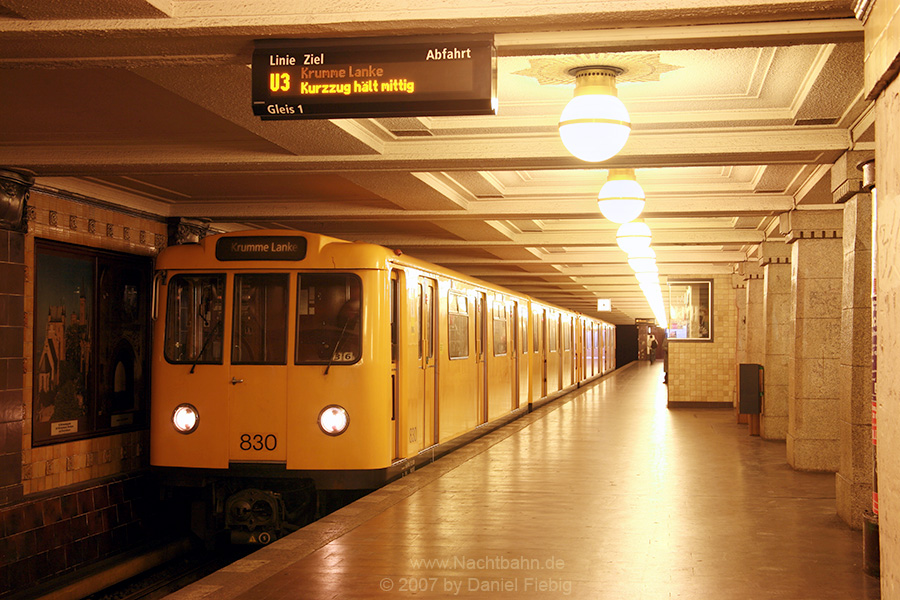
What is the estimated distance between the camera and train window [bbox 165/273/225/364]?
789 cm

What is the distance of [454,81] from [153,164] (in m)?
4.36

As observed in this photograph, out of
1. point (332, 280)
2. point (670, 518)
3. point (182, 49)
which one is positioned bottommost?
point (670, 518)

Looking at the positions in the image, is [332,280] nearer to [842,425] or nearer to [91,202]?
[91,202]

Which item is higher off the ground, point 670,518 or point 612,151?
point 612,151

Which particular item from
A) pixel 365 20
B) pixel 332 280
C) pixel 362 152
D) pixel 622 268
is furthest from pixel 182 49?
pixel 622 268

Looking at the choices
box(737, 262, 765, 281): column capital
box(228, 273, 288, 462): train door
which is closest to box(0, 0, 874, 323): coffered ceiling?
box(228, 273, 288, 462): train door

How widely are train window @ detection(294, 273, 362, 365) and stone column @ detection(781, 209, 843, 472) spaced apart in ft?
16.2

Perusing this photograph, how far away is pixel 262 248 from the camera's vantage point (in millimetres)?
7867

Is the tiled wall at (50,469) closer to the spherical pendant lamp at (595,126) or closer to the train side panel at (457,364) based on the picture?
the train side panel at (457,364)

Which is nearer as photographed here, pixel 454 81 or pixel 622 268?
pixel 454 81

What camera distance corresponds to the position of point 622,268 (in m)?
19.8

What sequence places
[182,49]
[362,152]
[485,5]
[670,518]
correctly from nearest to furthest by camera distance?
1. [485,5]
2. [182,49]
3. [670,518]
4. [362,152]

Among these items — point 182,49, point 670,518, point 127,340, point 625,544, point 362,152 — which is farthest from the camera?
point 127,340

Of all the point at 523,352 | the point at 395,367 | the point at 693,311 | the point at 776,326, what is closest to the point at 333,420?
the point at 395,367
